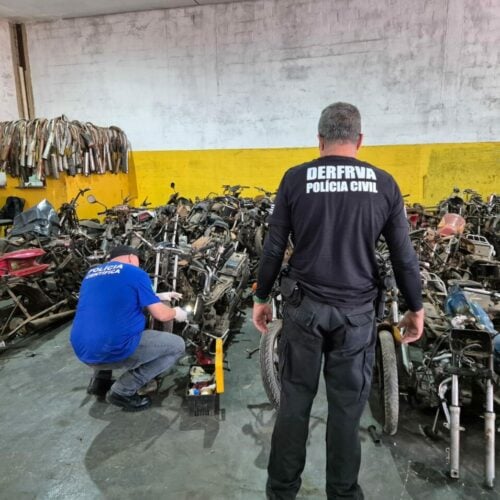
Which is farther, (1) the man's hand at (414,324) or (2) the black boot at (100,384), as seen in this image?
(2) the black boot at (100,384)

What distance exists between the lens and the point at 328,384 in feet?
5.48

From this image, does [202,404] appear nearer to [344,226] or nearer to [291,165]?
[344,226]

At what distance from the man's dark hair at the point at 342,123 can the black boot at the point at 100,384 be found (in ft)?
7.29

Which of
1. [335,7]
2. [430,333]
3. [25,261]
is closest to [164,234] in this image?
[25,261]

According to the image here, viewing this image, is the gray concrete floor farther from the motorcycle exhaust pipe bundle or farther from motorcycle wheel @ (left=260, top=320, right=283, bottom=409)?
motorcycle wheel @ (left=260, top=320, right=283, bottom=409)

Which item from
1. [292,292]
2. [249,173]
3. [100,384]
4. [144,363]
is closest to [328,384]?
[292,292]

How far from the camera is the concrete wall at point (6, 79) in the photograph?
27.5 ft

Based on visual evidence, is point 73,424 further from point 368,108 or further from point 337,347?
point 368,108

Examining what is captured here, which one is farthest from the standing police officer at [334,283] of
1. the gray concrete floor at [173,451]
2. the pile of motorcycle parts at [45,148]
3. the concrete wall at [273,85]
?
the concrete wall at [273,85]

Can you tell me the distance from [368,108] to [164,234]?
5141 mm

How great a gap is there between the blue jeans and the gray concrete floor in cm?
19

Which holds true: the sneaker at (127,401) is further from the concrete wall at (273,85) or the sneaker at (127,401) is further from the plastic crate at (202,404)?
the concrete wall at (273,85)

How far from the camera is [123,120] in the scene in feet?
27.9

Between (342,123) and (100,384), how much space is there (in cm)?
234
